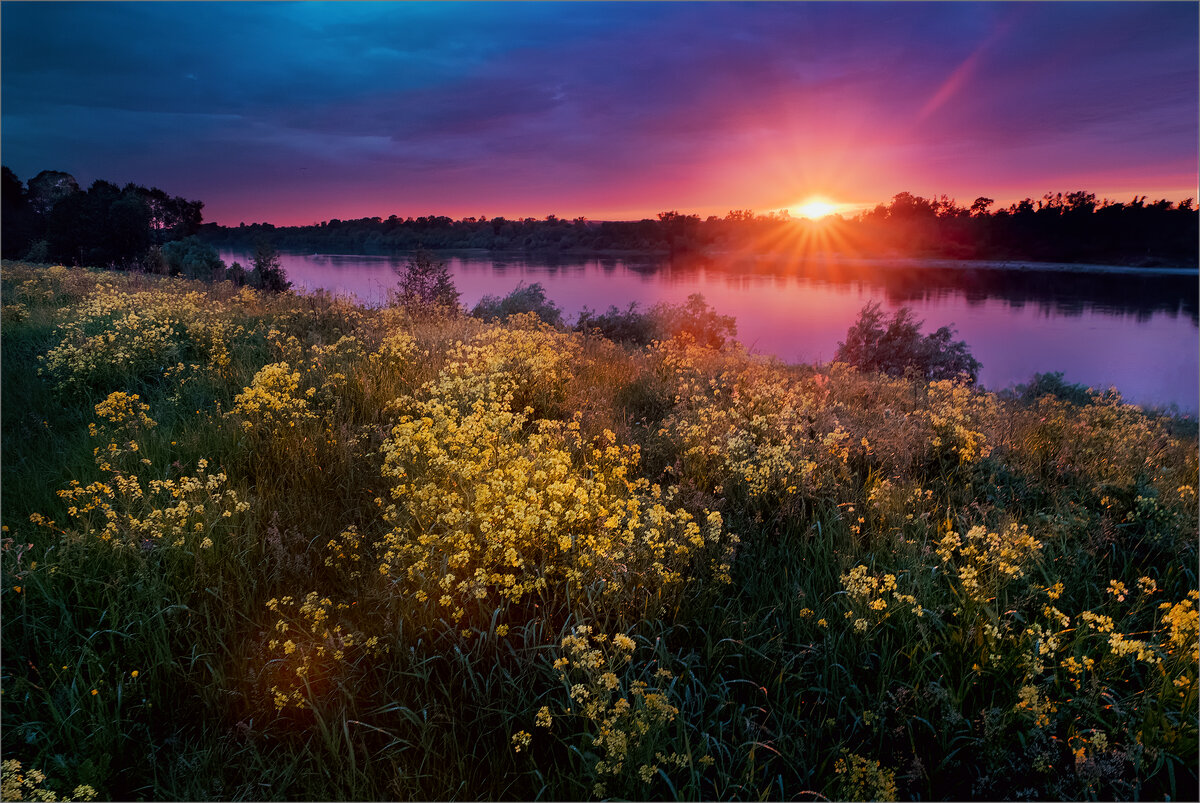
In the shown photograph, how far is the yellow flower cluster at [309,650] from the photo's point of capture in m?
2.62

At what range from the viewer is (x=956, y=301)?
210 ft

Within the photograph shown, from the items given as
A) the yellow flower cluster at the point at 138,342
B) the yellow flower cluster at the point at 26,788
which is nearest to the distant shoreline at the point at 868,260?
the yellow flower cluster at the point at 138,342

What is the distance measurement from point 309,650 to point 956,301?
7597 cm

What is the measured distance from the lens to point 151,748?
8.27 ft

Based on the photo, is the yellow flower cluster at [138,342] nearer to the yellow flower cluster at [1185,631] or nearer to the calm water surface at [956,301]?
the yellow flower cluster at [1185,631]

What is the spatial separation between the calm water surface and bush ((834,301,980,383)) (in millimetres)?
1798

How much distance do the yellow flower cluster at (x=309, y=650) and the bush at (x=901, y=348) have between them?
23.1 m

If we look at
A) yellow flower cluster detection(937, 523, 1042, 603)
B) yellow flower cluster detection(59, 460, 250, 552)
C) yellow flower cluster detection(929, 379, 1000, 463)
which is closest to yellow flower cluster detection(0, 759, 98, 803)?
yellow flower cluster detection(59, 460, 250, 552)

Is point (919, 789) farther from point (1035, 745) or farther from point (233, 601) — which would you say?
point (233, 601)

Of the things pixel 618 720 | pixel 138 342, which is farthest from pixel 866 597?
pixel 138 342

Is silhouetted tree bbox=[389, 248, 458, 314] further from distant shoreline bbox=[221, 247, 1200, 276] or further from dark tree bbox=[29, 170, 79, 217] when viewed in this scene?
dark tree bbox=[29, 170, 79, 217]

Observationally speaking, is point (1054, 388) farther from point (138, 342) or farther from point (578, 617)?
point (138, 342)

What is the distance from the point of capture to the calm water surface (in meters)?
37.5

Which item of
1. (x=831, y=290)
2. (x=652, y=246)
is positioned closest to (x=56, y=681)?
(x=831, y=290)
